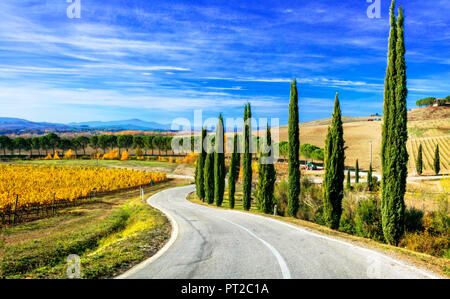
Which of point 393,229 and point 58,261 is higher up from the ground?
point 393,229

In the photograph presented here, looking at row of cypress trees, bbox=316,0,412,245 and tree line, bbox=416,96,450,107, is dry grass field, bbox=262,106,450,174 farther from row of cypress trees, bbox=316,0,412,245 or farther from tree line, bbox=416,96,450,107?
row of cypress trees, bbox=316,0,412,245

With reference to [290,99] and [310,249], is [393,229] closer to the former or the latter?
[310,249]

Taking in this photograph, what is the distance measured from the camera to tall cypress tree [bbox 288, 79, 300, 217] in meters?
25.1

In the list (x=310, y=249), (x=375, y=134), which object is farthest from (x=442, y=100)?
(x=310, y=249)

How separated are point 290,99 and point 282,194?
10.1m

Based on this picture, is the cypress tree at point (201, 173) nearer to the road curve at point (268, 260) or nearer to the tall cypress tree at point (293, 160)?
the tall cypress tree at point (293, 160)

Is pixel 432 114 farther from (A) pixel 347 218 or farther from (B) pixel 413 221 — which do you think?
(B) pixel 413 221

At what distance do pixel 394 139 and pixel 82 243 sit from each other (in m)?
20.5

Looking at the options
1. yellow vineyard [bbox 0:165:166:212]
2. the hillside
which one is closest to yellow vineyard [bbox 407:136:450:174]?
the hillside

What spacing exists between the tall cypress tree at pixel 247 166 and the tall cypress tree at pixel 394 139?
16.3 m

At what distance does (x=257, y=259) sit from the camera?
8086mm

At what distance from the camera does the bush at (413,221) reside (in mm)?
15953
